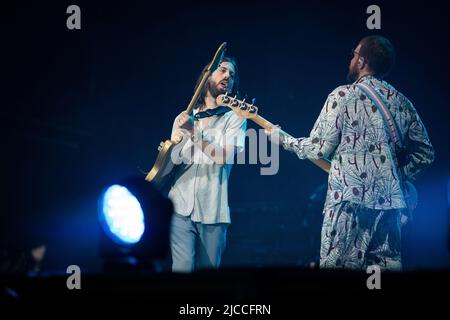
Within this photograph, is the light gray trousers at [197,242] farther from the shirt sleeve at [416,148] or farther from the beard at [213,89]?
the shirt sleeve at [416,148]

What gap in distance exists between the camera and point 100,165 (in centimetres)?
682

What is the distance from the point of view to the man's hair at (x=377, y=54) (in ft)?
12.5

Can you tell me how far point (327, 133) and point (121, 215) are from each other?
6.21 feet

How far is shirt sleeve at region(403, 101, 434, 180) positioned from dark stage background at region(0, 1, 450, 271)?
2435 millimetres

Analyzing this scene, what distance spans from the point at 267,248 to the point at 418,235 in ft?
4.75

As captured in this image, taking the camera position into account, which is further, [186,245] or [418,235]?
[418,235]

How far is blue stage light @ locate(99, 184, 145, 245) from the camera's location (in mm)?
1994

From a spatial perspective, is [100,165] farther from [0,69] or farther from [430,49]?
[430,49]

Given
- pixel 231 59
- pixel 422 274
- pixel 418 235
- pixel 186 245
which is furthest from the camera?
pixel 418 235

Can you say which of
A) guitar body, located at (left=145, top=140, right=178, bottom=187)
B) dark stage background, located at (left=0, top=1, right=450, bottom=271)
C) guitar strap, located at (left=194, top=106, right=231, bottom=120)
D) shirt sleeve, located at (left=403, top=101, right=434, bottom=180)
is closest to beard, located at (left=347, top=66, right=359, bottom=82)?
shirt sleeve, located at (left=403, top=101, right=434, bottom=180)

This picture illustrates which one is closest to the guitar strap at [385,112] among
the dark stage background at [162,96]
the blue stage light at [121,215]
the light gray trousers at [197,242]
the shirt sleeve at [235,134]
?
the shirt sleeve at [235,134]
